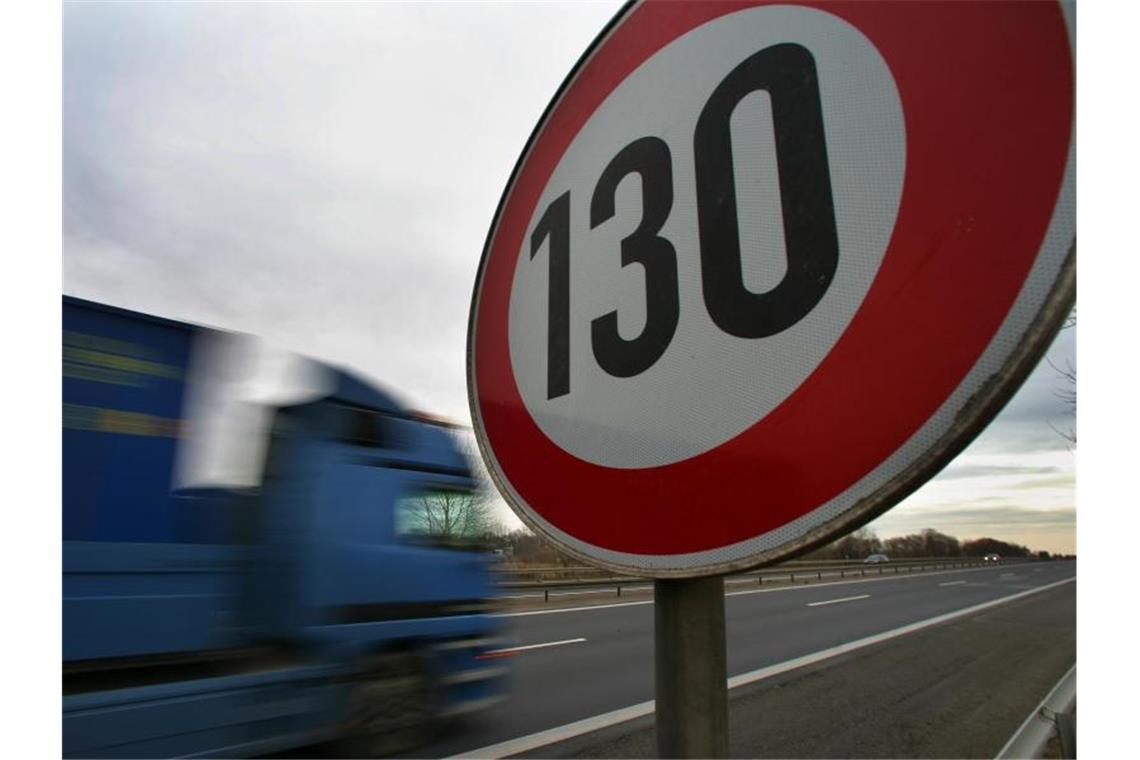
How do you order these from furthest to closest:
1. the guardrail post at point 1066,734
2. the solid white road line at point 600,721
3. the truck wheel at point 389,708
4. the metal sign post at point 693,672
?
the solid white road line at point 600,721 → the truck wheel at point 389,708 → the guardrail post at point 1066,734 → the metal sign post at point 693,672

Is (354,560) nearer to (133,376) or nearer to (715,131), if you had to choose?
(133,376)

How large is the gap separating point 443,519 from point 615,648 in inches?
205

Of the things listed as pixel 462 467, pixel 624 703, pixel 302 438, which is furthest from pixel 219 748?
pixel 624 703

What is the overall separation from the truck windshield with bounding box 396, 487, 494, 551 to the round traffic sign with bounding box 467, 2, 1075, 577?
14.1 ft

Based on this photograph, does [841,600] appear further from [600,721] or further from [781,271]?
[781,271]

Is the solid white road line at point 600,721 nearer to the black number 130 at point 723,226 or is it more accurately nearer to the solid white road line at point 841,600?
the black number 130 at point 723,226

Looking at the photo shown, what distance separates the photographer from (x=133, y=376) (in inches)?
150

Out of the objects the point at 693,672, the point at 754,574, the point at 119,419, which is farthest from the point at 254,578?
the point at 754,574

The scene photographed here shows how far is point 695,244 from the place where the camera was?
780 mm

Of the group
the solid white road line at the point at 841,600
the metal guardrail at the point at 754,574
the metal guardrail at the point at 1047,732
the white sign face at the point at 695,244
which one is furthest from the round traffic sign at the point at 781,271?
the solid white road line at the point at 841,600

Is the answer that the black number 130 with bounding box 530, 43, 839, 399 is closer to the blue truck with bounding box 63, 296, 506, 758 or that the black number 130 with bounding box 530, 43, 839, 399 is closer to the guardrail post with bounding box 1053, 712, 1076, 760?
the blue truck with bounding box 63, 296, 506, 758

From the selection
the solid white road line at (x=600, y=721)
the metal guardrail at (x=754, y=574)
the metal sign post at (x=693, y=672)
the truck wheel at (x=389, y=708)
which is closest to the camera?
the metal sign post at (x=693, y=672)

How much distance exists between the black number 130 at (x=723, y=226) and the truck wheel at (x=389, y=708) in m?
4.80

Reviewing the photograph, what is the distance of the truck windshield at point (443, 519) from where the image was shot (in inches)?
203
